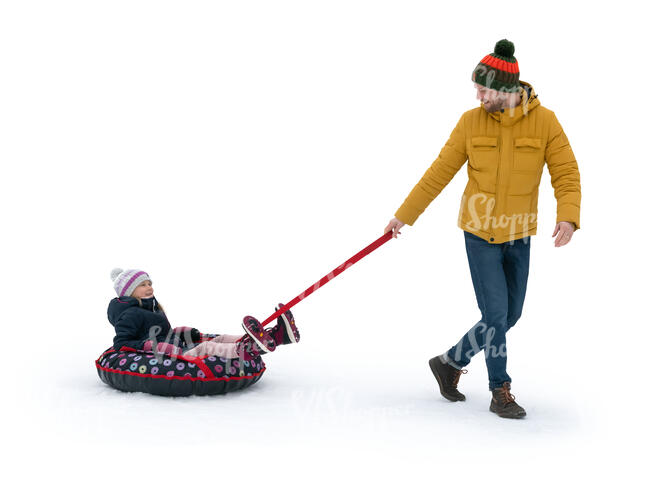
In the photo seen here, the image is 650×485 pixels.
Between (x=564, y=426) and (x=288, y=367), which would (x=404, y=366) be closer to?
(x=288, y=367)

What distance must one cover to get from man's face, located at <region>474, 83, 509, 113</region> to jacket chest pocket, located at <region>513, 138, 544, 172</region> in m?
0.23

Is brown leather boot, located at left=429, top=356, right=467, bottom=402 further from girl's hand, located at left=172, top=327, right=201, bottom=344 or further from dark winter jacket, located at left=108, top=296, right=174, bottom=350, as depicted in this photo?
dark winter jacket, located at left=108, top=296, right=174, bottom=350

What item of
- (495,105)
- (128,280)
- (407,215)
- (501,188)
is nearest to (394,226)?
(407,215)

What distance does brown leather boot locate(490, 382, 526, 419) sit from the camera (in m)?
5.89

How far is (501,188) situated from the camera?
5.71m

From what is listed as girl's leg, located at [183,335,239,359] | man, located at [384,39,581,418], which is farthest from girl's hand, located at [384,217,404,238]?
girl's leg, located at [183,335,239,359]

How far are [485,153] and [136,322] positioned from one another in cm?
248

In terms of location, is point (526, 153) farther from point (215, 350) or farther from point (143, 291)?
point (143, 291)

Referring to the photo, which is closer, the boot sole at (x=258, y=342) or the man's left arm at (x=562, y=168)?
the man's left arm at (x=562, y=168)

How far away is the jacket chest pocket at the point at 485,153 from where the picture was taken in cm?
571

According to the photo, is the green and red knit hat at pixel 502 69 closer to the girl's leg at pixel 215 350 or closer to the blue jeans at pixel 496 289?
the blue jeans at pixel 496 289

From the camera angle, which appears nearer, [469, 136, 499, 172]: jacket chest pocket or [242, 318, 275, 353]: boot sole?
[469, 136, 499, 172]: jacket chest pocket

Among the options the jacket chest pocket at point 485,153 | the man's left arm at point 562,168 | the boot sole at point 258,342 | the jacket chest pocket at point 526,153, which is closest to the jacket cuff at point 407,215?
the jacket chest pocket at point 485,153

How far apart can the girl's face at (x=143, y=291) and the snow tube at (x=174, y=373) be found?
450 millimetres
